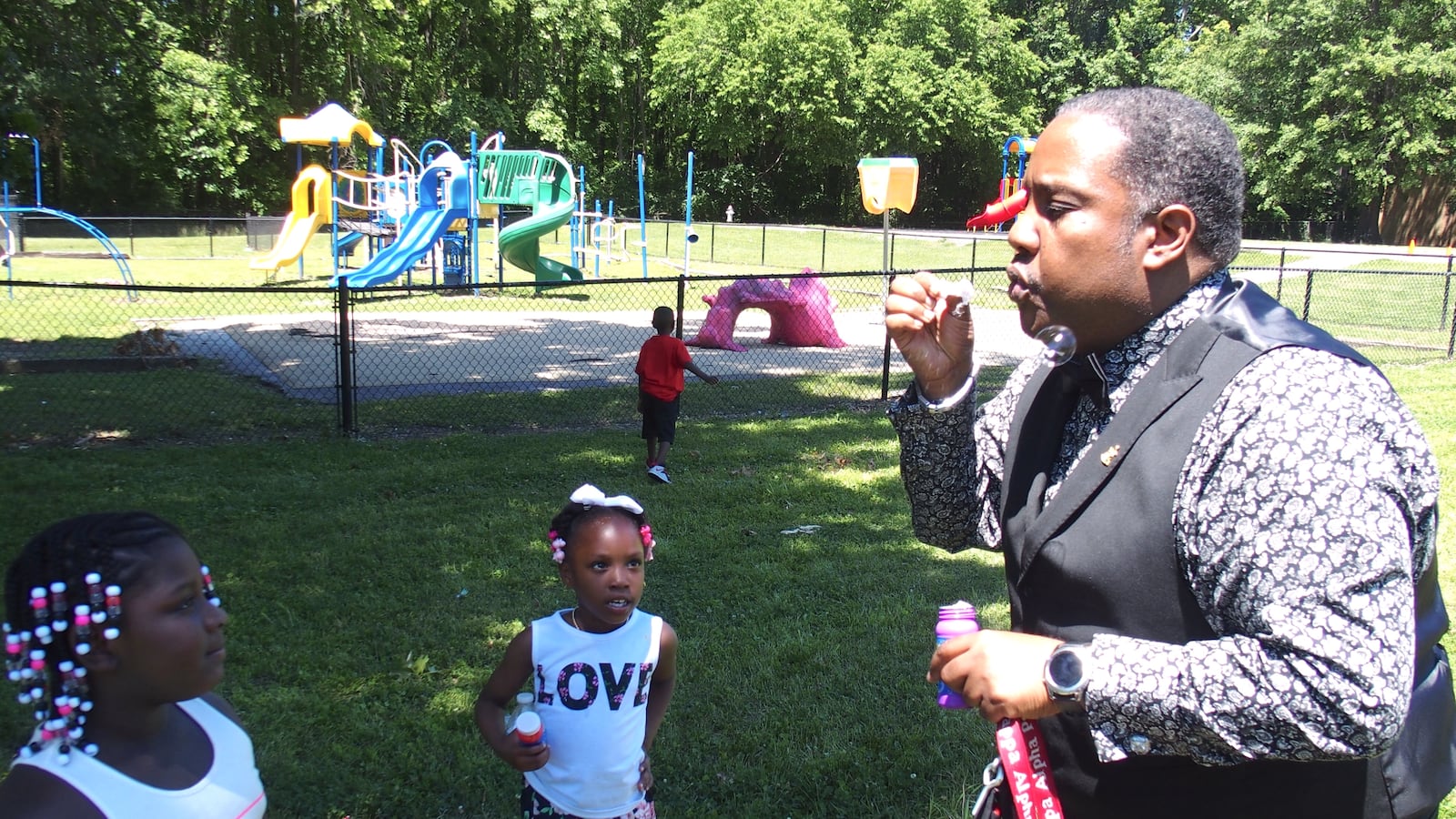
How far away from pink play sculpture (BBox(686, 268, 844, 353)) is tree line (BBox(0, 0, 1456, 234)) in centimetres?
959

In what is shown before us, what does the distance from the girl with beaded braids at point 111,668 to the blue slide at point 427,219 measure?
16785 millimetres

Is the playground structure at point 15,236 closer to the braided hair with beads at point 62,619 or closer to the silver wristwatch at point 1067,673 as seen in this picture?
the braided hair with beads at point 62,619

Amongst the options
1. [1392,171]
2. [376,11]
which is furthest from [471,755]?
[1392,171]

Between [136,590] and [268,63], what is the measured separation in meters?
39.1

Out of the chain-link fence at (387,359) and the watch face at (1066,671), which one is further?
the chain-link fence at (387,359)

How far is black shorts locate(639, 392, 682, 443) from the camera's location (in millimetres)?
7414

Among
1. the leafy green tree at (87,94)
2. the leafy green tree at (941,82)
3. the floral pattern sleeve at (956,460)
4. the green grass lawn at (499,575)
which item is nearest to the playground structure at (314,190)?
the leafy green tree at (87,94)

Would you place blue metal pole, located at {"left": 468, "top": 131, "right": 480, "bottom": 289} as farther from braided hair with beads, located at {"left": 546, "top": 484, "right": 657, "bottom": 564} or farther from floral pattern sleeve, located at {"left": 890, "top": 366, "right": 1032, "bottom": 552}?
floral pattern sleeve, located at {"left": 890, "top": 366, "right": 1032, "bottom": 552}

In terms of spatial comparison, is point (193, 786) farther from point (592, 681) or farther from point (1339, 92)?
point (1339, 92)

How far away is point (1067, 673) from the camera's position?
1.46 meters

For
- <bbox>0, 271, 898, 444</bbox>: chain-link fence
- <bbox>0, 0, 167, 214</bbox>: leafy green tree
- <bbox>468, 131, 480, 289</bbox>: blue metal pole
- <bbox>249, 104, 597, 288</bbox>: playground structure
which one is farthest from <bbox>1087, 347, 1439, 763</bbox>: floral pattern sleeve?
<bbox>468, 131, 480, 289</bbox>: blue metal pole

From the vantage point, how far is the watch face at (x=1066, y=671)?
1454mm

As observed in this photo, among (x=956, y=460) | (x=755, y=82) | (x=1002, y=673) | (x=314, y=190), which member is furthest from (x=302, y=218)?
(x=755, y=82)

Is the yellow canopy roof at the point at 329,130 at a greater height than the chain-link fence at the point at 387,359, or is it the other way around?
the yellow canopy roof at the point at 329,130
